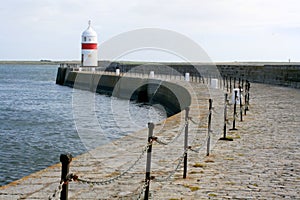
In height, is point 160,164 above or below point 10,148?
above

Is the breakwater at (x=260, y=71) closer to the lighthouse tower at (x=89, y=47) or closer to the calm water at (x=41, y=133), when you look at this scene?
the lighthouse tower at (x=89, y=47)

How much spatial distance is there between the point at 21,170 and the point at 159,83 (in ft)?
63.3

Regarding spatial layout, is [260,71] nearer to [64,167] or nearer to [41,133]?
[41,133]

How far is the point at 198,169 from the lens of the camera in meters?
6.77

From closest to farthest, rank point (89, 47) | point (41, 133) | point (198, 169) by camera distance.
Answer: point (198, 169)
point (41, 133)
point (89, 47)

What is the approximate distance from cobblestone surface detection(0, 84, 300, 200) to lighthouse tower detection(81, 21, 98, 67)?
35.5 meters

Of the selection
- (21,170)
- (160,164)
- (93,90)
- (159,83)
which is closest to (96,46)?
(93,90)

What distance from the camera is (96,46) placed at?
46.0 meters

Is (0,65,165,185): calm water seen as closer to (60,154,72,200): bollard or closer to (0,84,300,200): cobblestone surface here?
(0,84,300,200): cobblestone surface

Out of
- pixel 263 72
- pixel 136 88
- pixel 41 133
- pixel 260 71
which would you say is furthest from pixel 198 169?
pixel 136 88

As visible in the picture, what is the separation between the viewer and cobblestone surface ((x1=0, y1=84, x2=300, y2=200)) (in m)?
5.59

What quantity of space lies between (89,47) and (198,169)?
39.7 metres

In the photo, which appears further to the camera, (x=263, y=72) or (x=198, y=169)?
(x=263, y=72)

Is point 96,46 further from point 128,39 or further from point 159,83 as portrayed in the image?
point 128,39
